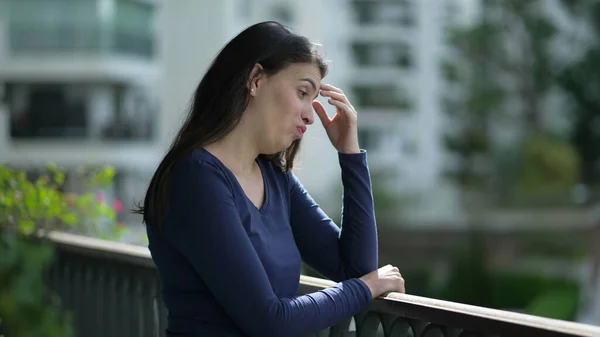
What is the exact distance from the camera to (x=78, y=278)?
2.86 meters

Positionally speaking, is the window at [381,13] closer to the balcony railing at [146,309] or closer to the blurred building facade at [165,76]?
the blurred building facade at [165,76]

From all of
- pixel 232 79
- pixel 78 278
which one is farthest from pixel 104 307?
pixel 232 79

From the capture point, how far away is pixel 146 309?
8.34 ft

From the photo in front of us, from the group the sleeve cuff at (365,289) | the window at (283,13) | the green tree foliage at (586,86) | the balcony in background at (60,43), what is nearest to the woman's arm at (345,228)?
the sleeve cuff at (365,289)

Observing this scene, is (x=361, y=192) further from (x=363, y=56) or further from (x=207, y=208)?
(x=363, y=56)

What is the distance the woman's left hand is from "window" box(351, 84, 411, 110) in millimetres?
29351

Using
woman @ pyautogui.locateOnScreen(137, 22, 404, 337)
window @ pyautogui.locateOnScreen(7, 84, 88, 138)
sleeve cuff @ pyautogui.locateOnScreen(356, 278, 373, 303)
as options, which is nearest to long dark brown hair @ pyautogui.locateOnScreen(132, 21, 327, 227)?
woman @ pyautogui.locateOnScreen(137, 22, 404, 337)

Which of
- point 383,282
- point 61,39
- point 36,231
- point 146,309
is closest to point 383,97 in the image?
point 61,39

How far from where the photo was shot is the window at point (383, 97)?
31.2m

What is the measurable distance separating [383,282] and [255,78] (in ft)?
1.38

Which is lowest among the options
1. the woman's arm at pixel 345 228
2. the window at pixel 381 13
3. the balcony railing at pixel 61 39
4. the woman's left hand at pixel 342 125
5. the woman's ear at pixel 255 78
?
the balcony railing at pixel 61 39

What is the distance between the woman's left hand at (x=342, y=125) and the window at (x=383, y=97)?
29351 mm

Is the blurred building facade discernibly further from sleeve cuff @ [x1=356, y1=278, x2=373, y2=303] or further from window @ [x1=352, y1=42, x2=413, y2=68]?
sleeve cuff @ [x1=356, y1=278, x2=373, y2=303]

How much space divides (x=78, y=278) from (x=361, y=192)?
1307mm
